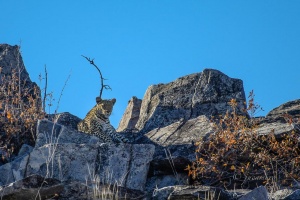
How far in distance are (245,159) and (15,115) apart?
5.89 meters

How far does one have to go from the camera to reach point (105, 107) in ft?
78.6

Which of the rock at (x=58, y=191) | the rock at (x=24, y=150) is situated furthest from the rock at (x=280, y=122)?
the rock at (x=58, y=191)

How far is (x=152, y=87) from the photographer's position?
2545cm

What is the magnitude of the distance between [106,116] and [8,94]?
2.83 metres

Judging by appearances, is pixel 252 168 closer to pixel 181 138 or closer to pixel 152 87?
pixel 181 138

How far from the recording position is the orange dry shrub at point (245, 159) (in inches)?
696

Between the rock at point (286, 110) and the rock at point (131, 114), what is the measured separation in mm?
5646

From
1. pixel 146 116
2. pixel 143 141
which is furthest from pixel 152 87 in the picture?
→ pixel 143 141

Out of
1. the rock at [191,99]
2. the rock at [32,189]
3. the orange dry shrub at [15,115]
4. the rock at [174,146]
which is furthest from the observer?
the rock at [191,99]

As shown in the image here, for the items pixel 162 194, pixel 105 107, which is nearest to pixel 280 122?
pixel 105 107

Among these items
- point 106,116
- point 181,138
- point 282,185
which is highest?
point 106,116

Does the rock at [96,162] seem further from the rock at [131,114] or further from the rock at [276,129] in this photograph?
the rock at [131,114]

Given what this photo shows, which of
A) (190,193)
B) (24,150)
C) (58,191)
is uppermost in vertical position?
(24,150)

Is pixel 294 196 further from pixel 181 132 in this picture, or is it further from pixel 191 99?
pixel 191 99
